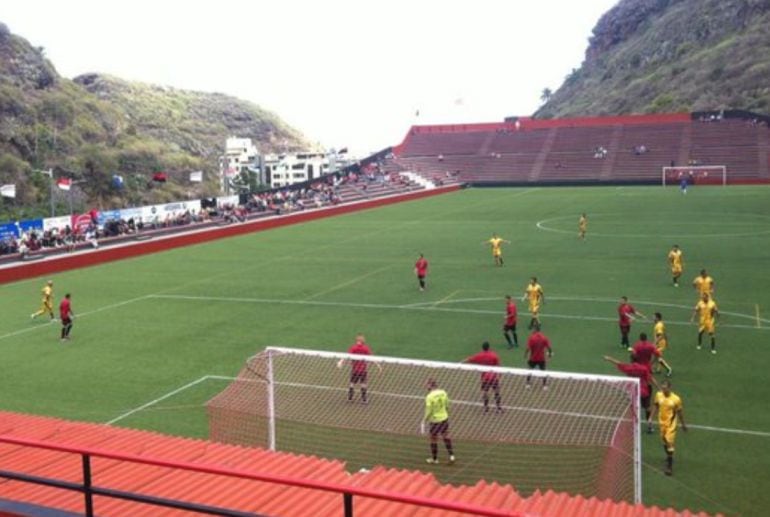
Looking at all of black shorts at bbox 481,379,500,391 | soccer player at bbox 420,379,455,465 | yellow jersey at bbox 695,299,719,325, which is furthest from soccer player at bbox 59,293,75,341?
yellow jersey at bbox 695,299,719,325

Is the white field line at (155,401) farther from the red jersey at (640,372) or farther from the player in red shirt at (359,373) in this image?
the red jersey at (640,372)

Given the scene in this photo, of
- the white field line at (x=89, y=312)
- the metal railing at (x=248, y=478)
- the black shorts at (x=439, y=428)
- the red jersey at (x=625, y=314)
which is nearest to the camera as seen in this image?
the metal railing at (x=248, y=478)

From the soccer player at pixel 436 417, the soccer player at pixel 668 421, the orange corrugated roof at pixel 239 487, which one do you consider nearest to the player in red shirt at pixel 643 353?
the soccer player at pixel 668 421

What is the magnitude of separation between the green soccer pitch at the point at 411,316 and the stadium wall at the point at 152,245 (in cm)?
116

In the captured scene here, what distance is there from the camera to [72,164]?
74.3 m

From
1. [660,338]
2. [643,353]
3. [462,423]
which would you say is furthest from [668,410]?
[660,338]

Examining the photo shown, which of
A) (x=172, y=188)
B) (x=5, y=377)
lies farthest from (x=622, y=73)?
(x=5, y=377)

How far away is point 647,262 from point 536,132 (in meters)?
63.6

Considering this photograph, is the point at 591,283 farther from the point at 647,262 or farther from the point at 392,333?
the point at 392,333

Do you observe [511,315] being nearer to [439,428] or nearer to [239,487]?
[439,428]

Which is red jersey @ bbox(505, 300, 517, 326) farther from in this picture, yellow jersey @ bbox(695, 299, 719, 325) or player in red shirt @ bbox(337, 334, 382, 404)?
player in red shirt @ bbox(337, 334, 382, 404)

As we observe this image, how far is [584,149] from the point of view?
85.2m

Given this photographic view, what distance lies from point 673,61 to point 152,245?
12120cm

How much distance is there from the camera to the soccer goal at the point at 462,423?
1118 centimetres
